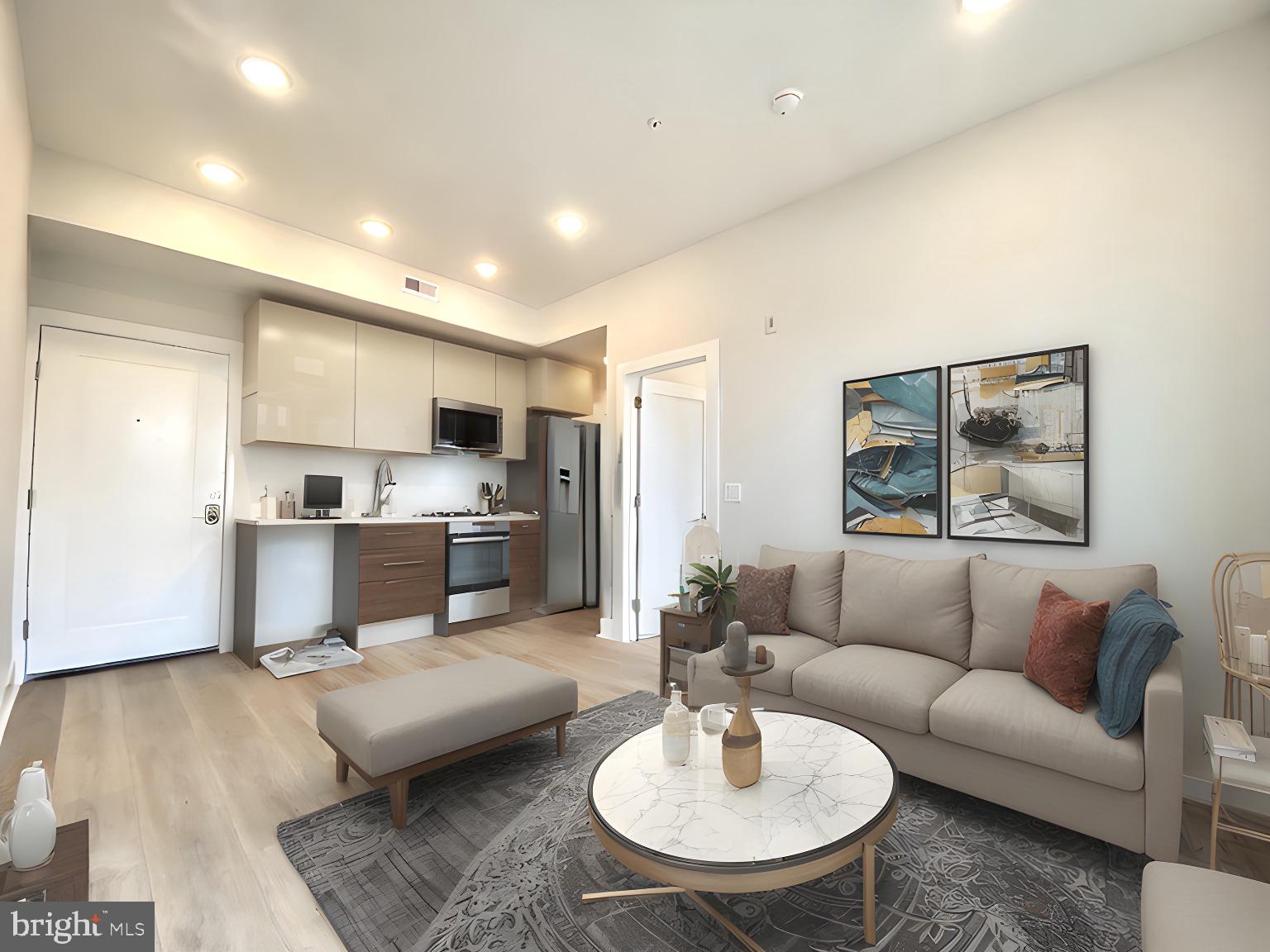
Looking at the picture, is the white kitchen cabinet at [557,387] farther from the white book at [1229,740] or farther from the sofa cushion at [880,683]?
the white book at [1229,740]

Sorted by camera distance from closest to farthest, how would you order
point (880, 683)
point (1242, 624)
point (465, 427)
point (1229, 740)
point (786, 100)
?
1. point (1229, 740)
2. point (1242, 624)
3. point (880, 683)
4. point (786, 100)
5. point (465, 427)

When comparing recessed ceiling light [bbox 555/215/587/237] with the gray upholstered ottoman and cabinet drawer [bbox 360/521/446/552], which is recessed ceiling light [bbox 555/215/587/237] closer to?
cabinet drawer [bbox 360/521/446/552]

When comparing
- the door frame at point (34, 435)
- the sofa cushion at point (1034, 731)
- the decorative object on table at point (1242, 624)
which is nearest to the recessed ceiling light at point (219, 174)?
the door frame at point (34, 435)

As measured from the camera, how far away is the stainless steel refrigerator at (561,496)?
5.60 meters

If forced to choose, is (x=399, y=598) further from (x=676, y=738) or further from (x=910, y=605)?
(x=910, y=605)

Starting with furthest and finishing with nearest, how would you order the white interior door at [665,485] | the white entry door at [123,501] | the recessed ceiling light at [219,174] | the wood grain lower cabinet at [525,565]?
the wood grain lower cabinet at [525,565]
the white interior door at [665,485]
the white entry door at [123,501]
the recessed ceiling light at [219,174]

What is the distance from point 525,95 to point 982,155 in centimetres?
222

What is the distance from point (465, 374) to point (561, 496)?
4.78 feet

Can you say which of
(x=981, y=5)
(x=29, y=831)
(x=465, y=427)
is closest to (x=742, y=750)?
(x=29, y=831)

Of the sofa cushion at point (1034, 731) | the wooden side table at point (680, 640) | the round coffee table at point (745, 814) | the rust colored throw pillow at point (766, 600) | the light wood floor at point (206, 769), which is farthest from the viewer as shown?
the wooden side table at point (680, 640)

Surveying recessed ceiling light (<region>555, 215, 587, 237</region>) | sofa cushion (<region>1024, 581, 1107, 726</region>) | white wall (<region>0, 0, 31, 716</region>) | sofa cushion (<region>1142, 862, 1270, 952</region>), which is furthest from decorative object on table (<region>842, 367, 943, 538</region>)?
white wall (<region>0, 0, 31, 716</region>)

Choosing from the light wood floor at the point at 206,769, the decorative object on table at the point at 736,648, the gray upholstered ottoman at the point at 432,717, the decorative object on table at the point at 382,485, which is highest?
the decorative object on table at the point at 382,485

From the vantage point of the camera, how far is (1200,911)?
1009 millimetres

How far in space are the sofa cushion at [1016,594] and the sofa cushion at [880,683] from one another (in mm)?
183
